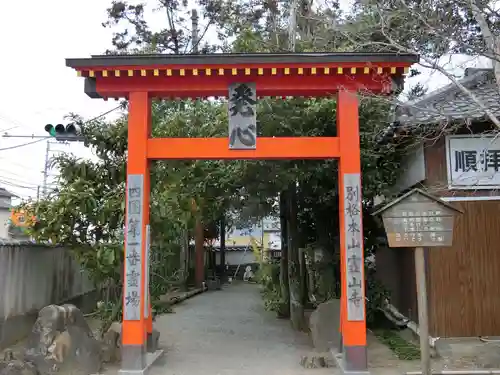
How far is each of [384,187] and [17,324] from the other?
814cm

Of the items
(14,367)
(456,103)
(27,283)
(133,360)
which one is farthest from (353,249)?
(27,283)

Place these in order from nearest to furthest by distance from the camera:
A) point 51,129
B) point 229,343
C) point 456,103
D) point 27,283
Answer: point 456,103, point 27,283, point 229,343, point 51,129

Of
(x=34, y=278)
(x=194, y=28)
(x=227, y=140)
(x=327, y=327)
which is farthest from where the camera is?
(x=194, y=28)

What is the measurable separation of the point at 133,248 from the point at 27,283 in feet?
11.4

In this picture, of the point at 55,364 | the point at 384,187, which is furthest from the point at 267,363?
the point at 384,187

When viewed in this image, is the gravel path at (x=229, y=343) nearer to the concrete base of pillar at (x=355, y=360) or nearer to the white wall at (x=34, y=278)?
the concrete base of pillar at (x=355, y=360)

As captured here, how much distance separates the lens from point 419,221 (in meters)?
6.65

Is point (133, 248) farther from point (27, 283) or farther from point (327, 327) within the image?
point (327, 327)

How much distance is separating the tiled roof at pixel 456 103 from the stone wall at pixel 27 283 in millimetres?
7750

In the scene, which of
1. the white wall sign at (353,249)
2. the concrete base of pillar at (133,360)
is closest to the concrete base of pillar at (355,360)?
the white wall sign at (353,249)

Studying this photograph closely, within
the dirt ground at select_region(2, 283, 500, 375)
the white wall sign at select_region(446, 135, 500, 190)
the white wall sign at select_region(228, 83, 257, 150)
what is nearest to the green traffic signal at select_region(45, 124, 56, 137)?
the dirt ground at select_region(2, 283, 500, 375)

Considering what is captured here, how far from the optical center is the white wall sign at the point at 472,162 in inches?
364

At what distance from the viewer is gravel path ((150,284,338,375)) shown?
8734 mm

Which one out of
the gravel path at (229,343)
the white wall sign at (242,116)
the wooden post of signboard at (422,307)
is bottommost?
the gravel path at (229,343)
